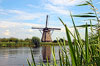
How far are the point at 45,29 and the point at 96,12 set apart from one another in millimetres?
28548

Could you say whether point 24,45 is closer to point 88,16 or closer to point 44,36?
point 44,36

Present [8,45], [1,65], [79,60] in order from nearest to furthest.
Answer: [79,60]
[1,65]
[8,45]

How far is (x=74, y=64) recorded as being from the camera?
2.30 ft

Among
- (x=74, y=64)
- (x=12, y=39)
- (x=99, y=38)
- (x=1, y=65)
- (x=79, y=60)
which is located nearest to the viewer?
(x=74, y=64)

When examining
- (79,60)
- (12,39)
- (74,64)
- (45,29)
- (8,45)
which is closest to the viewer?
(74,64)

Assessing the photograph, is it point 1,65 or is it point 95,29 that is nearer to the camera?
point 95,29

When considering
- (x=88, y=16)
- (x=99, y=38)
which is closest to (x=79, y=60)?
(x=99, y=38)

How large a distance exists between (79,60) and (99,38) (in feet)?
1.13

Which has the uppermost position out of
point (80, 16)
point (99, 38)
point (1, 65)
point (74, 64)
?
point (80, 16)

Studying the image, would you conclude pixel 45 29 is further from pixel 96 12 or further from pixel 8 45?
pixel 96 12

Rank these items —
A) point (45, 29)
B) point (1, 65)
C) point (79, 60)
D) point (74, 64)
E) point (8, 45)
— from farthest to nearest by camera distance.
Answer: point (8, 45) → point (45, 29) → point (1, 65) → point (79, 60) → point (74, 64)

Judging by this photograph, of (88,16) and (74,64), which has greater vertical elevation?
(88,16)

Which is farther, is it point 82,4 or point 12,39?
point 12,39

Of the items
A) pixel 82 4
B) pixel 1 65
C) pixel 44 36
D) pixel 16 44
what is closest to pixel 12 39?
pixel 16 44
